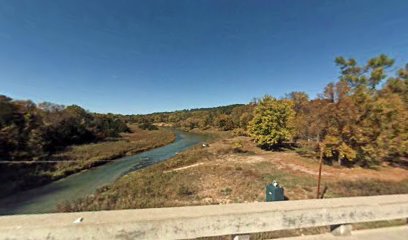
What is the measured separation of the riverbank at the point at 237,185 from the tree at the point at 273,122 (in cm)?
609

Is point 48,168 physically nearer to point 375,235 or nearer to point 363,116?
point 375,235

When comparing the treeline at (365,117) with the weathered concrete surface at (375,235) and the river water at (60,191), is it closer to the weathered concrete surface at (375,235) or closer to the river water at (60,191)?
the weathered concrete surface at (375,235)

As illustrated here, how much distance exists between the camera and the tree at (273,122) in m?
27.3

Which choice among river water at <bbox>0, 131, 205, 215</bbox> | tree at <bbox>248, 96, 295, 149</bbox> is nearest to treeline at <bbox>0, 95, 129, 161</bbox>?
river water at <bbox>0, 131, 205, 215</bbox>

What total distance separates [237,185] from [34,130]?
2628 cm

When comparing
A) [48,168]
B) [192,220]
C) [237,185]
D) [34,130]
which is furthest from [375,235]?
[34,130]

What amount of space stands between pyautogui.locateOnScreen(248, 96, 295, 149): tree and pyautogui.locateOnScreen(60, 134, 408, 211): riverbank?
6.09 m

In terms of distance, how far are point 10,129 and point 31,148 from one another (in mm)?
2817

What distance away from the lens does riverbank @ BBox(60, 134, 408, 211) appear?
1141 cm

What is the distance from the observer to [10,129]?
2309cm

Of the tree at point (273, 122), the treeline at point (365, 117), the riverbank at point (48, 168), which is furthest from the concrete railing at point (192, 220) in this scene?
the tree at point (273, 122)

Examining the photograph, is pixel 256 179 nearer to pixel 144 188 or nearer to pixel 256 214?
pixel 144 188

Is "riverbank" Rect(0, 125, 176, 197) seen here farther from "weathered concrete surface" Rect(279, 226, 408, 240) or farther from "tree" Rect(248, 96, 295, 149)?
"weathered concrete surface" Rect(279, 226, 408, 240)

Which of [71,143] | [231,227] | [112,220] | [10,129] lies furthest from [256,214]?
[71,143]
